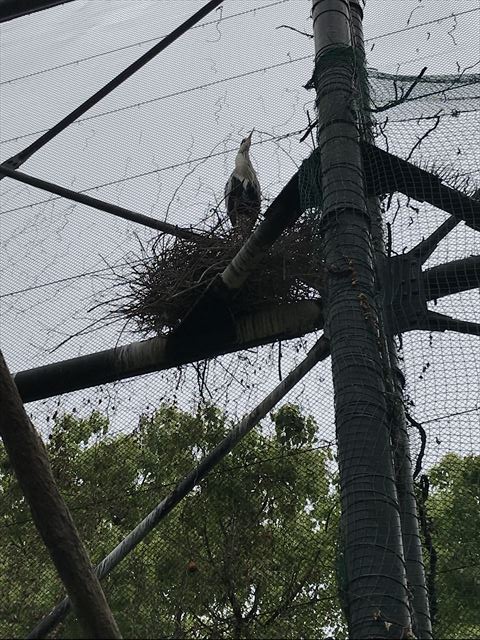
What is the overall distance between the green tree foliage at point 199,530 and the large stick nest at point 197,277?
766mm

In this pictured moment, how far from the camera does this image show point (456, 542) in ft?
13.8

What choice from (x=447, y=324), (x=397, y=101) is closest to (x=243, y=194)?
(x=397, y=101)

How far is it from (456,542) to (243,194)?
209 centimetres

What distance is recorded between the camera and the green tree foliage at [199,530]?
14.4 feet

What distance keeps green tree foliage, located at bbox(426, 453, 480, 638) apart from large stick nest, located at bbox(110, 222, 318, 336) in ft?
2.97

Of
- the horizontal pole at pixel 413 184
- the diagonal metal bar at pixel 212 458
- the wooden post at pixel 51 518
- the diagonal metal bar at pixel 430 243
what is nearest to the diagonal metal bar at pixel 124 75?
the horizontal pole at pixel 413 184

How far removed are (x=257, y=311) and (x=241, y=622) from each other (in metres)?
1.17

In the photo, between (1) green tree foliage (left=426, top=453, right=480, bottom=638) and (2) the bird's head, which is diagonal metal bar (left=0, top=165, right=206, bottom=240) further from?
(1) green tree foliage (left=426, top=453, right=480, bottom=638)

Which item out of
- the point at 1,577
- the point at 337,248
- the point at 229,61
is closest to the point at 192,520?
the point at 1,577

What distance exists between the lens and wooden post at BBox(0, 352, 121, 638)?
2320mm

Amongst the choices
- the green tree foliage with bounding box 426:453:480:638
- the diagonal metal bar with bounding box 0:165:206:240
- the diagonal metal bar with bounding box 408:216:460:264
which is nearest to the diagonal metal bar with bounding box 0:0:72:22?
the diagonal metal bar with bounding box 0:165:206:240

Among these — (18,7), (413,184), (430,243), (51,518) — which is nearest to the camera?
(51,518)

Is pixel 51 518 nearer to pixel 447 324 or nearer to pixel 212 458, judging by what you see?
pixel 212 458

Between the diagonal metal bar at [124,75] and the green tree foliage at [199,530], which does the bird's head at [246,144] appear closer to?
the diagonal metal bar at [124,75]
